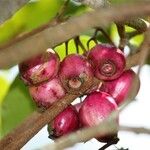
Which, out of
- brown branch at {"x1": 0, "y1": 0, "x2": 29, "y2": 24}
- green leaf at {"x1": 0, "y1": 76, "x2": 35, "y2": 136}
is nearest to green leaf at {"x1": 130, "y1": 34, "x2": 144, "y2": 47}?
green leaf at {"x1": 0, "y1": 76, "x2": 35, "y2": 136}

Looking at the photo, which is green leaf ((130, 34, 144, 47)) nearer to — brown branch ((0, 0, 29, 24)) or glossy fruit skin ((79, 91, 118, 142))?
glossy fruit skin ((79, 91, 118, 142))

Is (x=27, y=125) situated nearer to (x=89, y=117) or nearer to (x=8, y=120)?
(x=89, y=117)

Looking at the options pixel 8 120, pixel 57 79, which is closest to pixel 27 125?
pixel 57 79

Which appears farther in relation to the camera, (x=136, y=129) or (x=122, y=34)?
(x=122, y=34)

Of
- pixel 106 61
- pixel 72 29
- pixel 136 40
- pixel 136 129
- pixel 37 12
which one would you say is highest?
pixel 72 29

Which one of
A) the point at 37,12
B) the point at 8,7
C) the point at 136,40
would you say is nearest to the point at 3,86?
the point at 37,12

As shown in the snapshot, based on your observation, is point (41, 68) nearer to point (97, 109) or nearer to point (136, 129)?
point (97, 109)

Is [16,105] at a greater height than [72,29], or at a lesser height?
lesser
